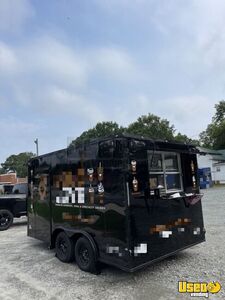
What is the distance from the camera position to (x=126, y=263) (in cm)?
418

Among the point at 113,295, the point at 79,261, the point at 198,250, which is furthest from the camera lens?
the point at 198,250

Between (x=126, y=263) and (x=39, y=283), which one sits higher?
(x=126, y=263)

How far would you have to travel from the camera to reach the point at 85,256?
509 cm

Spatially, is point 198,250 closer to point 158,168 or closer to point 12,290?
point 158,168

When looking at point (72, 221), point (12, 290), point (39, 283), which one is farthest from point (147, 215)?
point (12, 290)

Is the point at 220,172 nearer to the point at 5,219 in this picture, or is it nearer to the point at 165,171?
the point at 5,219

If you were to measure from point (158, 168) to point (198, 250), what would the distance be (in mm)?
2329

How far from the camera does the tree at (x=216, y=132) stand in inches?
1820

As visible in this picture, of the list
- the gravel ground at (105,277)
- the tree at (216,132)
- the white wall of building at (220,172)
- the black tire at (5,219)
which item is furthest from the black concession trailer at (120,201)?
the tree at (216,132)

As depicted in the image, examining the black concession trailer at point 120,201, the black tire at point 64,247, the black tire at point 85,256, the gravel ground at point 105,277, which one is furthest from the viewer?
the black tire at point 64,247

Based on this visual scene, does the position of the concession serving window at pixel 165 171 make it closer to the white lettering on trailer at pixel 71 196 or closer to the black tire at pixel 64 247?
the white lettering on trailer at pixel 71 196

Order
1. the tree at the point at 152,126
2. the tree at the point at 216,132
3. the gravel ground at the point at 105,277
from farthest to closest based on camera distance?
the tree at the point at 216,132, the tree at the point at 152,126, the gravel ground at the point at 105,277

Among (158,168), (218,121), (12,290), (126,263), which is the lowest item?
(12,290)

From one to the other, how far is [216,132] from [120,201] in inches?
1836
